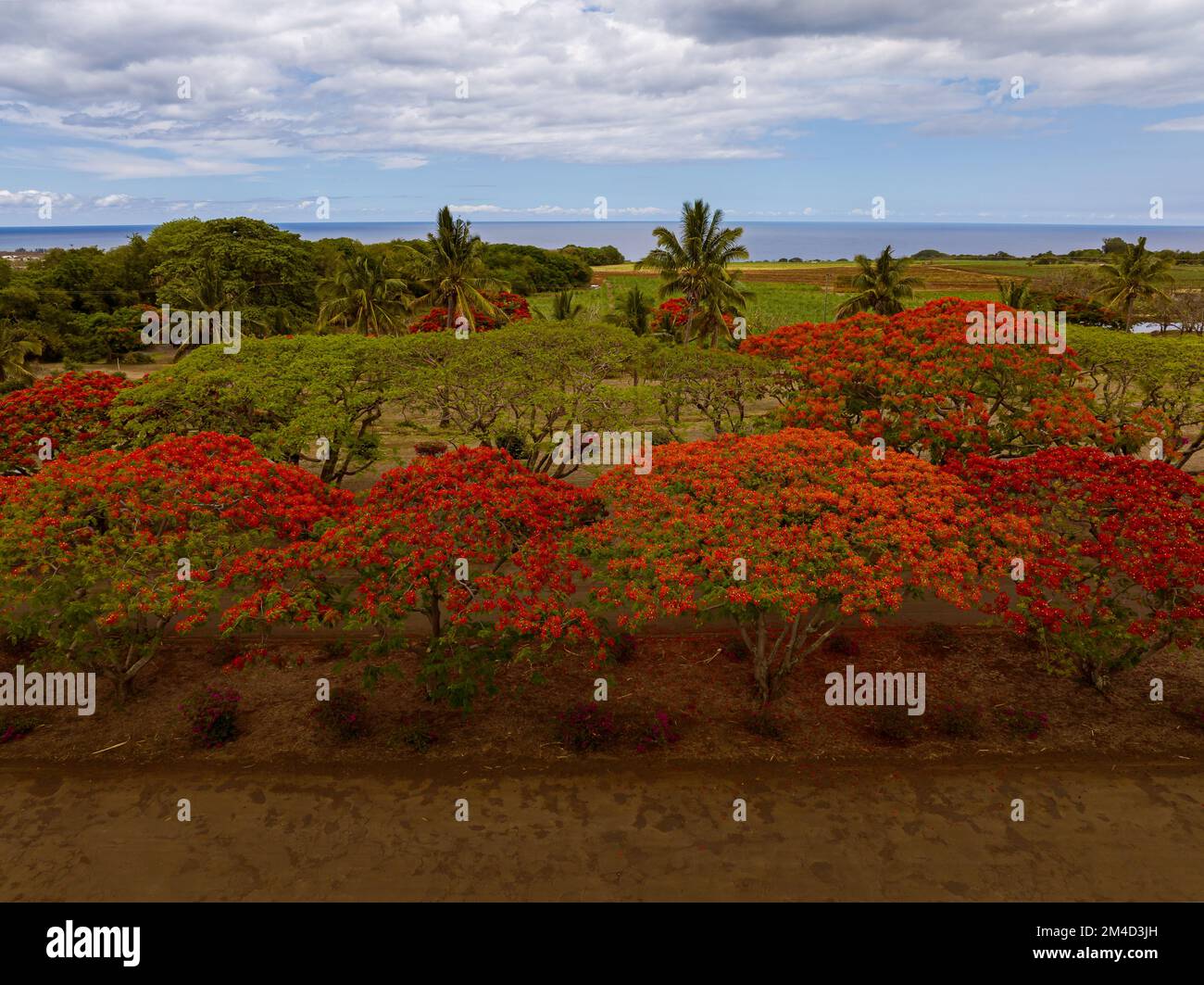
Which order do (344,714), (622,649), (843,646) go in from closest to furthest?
(344,714), (622,649), (843,646)

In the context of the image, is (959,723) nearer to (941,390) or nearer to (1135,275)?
(941,390)

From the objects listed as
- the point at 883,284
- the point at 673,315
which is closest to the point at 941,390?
the point at 883,284

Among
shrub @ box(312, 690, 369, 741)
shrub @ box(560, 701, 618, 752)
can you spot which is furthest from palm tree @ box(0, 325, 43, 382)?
shrub @ box(560, 701, 618, 752)

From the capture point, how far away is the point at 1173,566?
12.2 m

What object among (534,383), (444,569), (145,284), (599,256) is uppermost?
(599,256)

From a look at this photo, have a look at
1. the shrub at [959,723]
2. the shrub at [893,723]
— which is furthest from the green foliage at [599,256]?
the shrub at [959,723]

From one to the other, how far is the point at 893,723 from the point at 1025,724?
2.55 meters

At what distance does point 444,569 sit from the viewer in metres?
13.0

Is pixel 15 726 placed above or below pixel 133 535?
below

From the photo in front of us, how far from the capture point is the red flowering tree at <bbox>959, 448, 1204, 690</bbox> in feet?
40.5

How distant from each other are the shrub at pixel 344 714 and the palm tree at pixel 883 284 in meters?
34.3

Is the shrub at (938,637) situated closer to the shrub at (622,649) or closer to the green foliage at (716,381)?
the shrub at (622,649)

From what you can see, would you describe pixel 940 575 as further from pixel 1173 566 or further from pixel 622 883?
pixel 622 883
